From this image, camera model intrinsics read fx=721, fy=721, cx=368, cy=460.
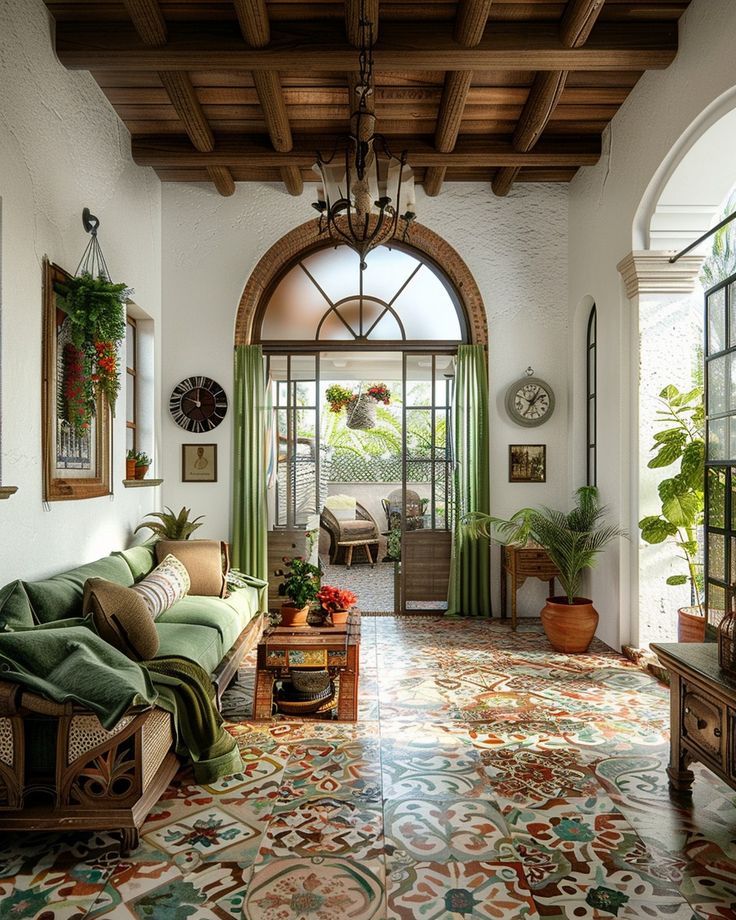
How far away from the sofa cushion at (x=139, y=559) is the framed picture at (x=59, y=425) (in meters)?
0.46

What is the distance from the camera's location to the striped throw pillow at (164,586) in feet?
14.1

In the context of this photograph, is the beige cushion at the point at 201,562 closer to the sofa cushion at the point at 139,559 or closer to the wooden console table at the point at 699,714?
the sofa cushion at the point at 139,559

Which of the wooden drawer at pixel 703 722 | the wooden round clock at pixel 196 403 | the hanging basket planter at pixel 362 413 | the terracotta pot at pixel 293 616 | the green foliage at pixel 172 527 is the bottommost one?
the wooden drawer at pixel 703 722

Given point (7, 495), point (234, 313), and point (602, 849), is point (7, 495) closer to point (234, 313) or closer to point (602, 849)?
point (602, 849)

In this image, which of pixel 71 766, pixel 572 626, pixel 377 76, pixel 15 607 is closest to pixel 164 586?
pixel 15 607

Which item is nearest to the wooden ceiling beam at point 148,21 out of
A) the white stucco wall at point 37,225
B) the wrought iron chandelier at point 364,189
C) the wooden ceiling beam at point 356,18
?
the white stucco wall at point 37,225

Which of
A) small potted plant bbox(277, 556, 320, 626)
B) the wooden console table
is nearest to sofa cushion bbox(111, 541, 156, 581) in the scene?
small potted plant bbox(277, 556, 320, 626)

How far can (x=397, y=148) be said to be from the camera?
595cm

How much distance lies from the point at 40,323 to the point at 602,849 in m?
3.77

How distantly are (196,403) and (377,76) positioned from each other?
3.24 meters

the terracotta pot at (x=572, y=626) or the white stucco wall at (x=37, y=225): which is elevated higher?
the white stucco wall at (x=37, y=225)

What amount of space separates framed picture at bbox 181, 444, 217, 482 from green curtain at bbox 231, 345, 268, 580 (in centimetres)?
21

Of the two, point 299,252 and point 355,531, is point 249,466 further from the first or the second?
point 355,531

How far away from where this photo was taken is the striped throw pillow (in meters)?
4.30
